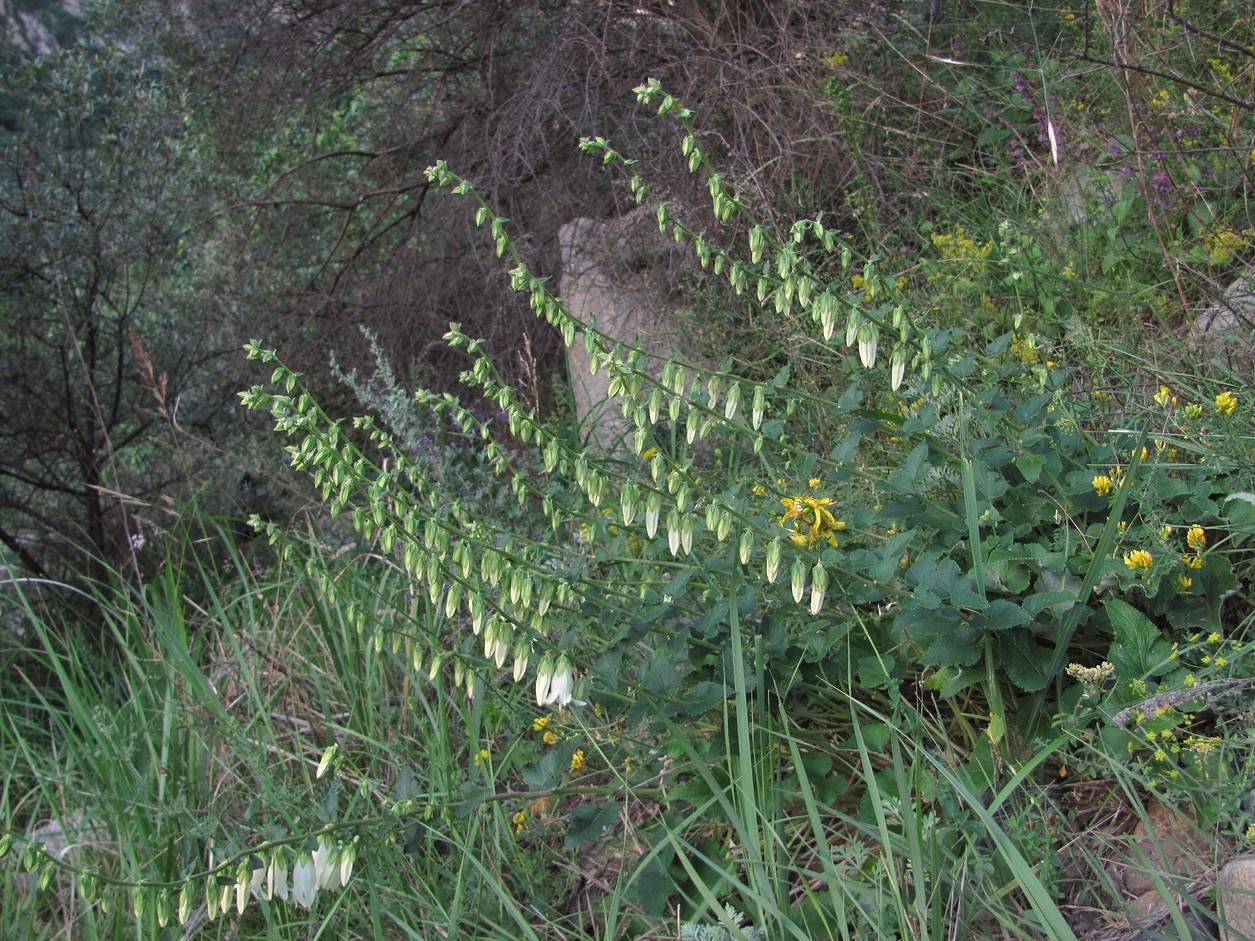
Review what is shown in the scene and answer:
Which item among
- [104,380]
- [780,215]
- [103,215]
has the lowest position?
[104,380]

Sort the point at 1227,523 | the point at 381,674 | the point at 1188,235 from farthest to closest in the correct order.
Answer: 1. the point at 1188,235
2. the point at 381,674
3. the point at 1227,523

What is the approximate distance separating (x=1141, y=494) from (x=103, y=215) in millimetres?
5163

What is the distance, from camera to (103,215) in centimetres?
556

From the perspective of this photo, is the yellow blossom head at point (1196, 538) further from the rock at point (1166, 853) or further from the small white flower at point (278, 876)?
the small white flower at point (278, 876)

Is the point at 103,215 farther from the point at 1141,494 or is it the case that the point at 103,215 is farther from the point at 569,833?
the point at 1141,494

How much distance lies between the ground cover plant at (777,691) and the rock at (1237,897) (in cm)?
5

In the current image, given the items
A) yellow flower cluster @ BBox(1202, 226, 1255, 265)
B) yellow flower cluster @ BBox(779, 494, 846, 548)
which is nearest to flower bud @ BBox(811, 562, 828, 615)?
yellow flower cluster @ BBox(779, 494, 846, 548)

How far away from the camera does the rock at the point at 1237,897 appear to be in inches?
63.8

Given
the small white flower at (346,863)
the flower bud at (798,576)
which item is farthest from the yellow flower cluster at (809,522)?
the small white flower at (346,863)

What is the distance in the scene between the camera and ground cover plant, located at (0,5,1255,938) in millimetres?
1870

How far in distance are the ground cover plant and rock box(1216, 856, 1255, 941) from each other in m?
0.05

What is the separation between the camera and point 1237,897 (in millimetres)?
1654

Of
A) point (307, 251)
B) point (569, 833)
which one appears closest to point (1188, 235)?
point (569, 833)

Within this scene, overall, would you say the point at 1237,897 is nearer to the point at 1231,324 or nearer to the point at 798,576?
the point at 798,576
